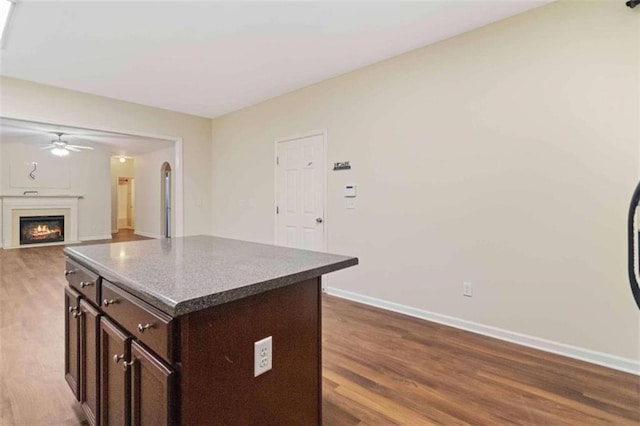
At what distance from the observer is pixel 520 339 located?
8.54 ft

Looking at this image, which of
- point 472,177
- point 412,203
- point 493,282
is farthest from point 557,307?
point 412,203

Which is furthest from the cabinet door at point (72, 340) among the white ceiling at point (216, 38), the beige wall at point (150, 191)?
the beige wall at point (150, 191)

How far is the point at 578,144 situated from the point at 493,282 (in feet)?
4.08

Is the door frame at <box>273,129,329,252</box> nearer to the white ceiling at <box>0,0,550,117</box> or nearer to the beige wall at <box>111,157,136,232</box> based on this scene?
the white ceiling at <box>0,0,550,117</box>

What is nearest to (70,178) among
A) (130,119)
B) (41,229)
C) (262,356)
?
(41,229)

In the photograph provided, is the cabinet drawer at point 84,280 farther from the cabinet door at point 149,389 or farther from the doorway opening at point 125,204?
the doorway opening at point 125,204

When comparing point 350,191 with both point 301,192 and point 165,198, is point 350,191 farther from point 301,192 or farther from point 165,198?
point 165,198

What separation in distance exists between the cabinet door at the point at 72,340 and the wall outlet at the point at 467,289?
9.36 ft

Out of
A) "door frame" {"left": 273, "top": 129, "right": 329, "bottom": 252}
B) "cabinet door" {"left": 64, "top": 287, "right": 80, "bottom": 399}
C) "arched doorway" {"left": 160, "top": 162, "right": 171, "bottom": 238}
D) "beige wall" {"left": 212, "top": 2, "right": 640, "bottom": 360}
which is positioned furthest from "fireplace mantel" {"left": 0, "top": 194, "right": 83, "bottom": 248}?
"cabinet door" {"left": 64, "top": 287, "right": 80, "bottom": 399}

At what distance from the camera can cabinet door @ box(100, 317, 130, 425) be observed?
3.90 ft

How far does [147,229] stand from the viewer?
899cm

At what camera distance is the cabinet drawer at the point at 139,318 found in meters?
0.96

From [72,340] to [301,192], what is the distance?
295 cm

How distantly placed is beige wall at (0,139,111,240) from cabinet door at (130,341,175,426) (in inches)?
346
